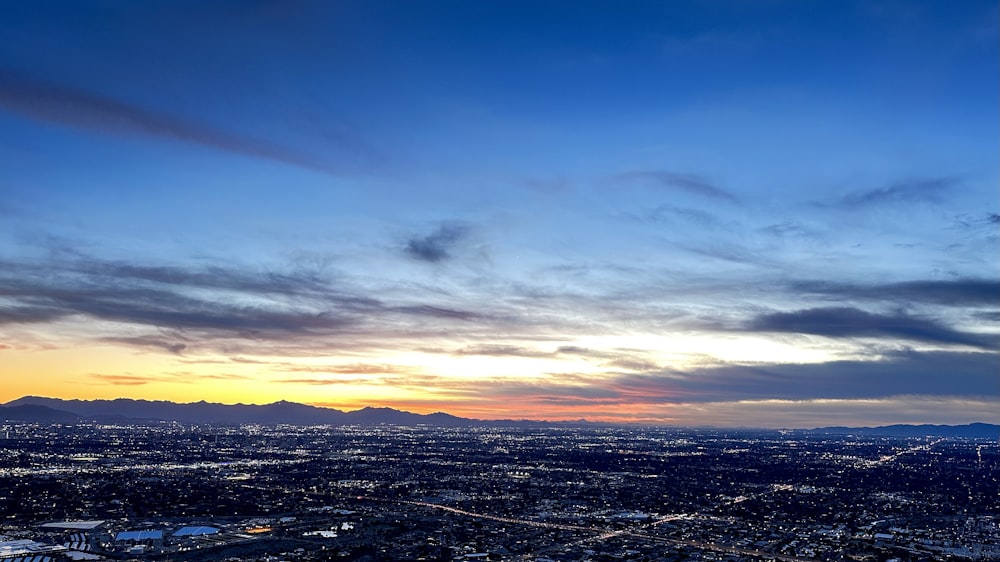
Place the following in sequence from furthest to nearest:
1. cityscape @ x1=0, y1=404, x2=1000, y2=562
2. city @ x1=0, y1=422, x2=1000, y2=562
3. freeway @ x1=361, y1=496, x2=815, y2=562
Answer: freeway @ x1=361, y1=496, x2=815, y2=562
city @ x1=0, y1=422, x2=1000, y2=562
cityscape @ x1=0, y1=404, x2=1000, y2=562

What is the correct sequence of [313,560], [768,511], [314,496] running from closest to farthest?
1. [313,560]
2. [768,511]
3. [314,496]

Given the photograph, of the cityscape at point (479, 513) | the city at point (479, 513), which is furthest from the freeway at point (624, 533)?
the city at point (479, 513)

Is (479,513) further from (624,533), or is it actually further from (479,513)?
(624,533)

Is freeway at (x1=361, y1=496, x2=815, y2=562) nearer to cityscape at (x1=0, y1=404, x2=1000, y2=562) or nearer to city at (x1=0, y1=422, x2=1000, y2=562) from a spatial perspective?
cityscape at (x1=0, y1=404, x2=1000, y2=562)

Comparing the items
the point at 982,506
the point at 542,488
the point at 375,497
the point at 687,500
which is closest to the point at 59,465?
the point at 375,497

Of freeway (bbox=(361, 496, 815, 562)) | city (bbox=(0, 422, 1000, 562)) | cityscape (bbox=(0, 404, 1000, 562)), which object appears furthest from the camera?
freeway (bbox=(361, 496, 815, 562))

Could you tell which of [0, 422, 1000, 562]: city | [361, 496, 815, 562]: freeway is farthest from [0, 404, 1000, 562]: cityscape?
[0, 422, 1000, 562]: city

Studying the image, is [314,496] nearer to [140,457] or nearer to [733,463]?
[140,457]

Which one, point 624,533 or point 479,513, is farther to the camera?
point 479,513

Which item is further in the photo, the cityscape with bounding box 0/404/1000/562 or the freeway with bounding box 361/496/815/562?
the freeway with bounding box 361/496/815/562

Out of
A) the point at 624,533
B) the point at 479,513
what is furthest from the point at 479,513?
the point at 624,533

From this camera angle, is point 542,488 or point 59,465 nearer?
point 542,488
